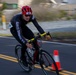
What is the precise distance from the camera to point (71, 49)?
15273mm

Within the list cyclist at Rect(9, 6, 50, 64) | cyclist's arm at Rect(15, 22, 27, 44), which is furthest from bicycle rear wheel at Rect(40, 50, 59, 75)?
cyclist's arm at Rect(15, 22, 27, 44)

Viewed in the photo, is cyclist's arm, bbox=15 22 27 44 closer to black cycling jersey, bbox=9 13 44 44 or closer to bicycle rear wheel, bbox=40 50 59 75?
black cycling jersey, bbox=9 13 44 44

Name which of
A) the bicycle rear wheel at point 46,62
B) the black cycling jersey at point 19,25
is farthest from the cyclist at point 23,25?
the bicycle rear wheel at point 46,62

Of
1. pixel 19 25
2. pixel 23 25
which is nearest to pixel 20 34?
pixel 19 25

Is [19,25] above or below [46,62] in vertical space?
above

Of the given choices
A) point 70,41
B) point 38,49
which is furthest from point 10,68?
point 70,41

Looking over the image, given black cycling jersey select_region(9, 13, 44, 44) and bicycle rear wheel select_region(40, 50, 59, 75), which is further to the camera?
black cycling jersey select_region(9, 13, 44, 44)

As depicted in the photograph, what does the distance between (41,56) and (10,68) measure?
2.18 metres

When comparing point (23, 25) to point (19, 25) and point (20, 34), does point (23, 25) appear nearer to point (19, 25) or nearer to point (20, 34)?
point (19, 25)

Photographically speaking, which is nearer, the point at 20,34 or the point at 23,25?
the point at 20,34

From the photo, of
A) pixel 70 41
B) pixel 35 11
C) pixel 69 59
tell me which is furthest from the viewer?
pixel 35 11

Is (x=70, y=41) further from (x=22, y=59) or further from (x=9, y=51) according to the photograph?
(x=22, y=59)

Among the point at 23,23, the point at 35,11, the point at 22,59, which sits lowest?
the point at 35,11

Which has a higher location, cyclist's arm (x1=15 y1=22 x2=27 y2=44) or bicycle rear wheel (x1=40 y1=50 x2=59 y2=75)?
cyclist's arm (x1=15 y1=22 x2=27 y2=44)
